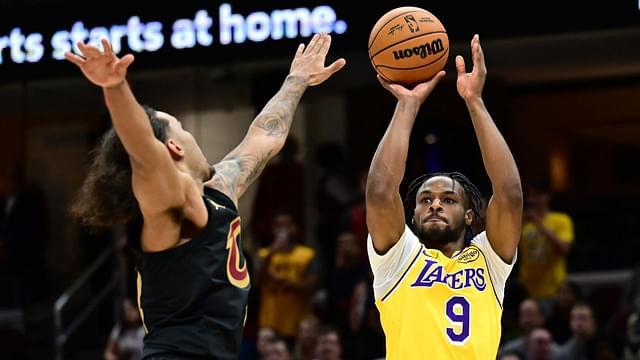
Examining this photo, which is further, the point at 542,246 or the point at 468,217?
the point at 542,246

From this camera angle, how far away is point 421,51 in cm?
611

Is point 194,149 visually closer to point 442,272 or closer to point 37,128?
point 442,272

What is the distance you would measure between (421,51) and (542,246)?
5590mm

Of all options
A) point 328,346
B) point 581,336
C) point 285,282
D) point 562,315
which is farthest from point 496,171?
point 285,282

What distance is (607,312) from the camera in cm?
1238

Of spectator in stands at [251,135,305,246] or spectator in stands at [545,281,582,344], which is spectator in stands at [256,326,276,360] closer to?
spectator in stands at [251,135,305,246]

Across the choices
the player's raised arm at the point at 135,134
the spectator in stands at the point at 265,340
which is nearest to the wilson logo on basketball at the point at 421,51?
the player's raised arm at the point at 135,134

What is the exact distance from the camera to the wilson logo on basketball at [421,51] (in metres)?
6.09

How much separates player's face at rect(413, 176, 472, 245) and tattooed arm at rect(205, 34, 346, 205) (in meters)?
0.74

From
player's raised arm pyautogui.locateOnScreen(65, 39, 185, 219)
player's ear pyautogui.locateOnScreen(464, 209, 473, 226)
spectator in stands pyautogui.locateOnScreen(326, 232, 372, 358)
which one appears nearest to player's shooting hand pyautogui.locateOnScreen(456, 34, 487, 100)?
player's ear pyautogui.locateOnScreen(464, 209, 473, 226)

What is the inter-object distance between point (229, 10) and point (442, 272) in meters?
5.74

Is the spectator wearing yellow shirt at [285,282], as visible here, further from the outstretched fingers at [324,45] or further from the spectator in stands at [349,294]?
the outstretched fingers at [324,45]

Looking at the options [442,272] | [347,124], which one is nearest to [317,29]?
[347,124]

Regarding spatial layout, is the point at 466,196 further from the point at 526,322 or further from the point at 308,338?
the point at 308,338
